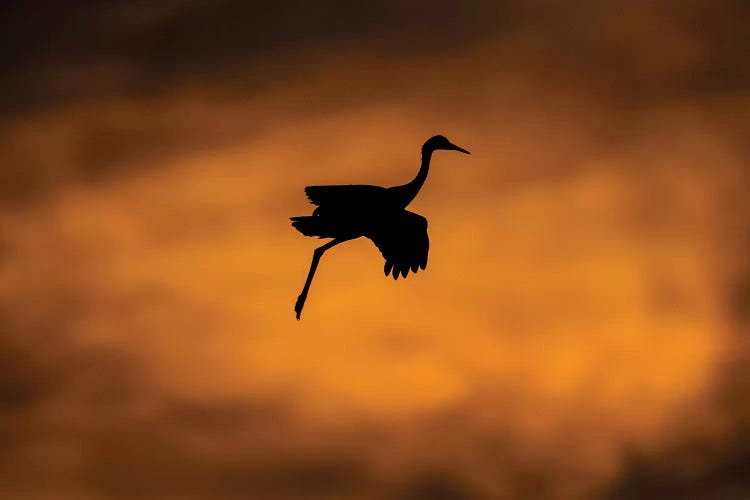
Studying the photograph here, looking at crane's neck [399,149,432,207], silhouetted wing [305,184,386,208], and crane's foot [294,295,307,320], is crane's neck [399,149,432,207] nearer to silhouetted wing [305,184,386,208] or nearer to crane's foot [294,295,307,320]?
silhouetted wing [305,184,386,208]

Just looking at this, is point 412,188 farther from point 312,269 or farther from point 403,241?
point 312,269

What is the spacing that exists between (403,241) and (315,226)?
1805 millimetres

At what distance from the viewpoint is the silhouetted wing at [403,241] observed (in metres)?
45.1

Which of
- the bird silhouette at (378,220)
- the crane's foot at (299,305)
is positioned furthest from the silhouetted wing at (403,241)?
the crane's foot at (299,305)

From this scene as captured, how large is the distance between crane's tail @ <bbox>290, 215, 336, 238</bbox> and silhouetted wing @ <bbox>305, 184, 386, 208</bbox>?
471 mm

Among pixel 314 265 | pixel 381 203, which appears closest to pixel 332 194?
pixel 381 203

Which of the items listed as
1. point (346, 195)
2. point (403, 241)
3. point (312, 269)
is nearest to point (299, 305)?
point (312, 269)

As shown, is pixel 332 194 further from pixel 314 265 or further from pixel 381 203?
pixel 314 265

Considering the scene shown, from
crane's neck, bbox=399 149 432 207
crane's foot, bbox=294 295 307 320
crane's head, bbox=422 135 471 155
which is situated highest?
crane's head, bbox=422 135 471 155

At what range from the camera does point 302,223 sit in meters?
45.5

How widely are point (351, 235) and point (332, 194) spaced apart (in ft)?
4.46

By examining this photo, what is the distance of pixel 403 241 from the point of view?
4519 centimetres

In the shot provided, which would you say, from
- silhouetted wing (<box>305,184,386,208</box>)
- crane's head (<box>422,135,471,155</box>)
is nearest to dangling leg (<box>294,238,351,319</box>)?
silhouetted wing (<box>305,184,386,208</box>)

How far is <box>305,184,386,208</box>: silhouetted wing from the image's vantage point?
44156 mm
